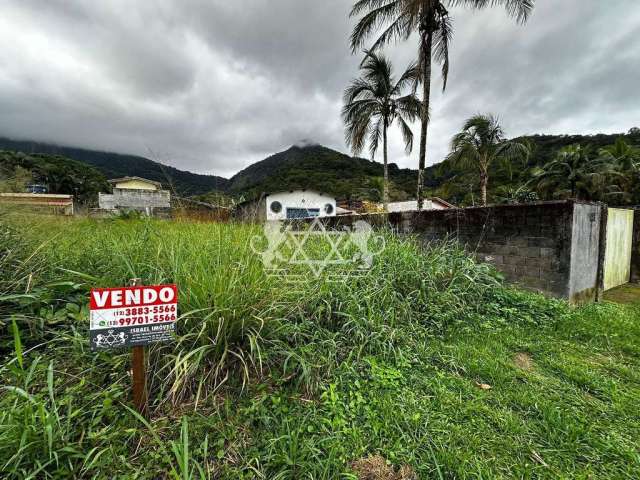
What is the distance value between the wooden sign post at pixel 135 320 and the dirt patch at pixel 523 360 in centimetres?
225

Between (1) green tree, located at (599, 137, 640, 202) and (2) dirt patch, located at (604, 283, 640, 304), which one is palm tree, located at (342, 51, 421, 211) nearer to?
(2) dirt patch, located at (604, 283, 640, 304)

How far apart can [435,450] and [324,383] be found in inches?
24.4

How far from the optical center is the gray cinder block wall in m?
2.86

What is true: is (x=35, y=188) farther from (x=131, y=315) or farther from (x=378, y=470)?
(x=378, y=470)

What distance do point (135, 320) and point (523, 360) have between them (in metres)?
2.49

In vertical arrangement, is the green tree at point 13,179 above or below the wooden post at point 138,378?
above

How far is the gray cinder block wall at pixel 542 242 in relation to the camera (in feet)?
9.39

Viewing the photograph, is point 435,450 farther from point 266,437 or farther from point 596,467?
point 266,437

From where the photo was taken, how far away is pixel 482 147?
13.2m

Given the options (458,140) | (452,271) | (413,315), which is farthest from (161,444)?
(458,140)

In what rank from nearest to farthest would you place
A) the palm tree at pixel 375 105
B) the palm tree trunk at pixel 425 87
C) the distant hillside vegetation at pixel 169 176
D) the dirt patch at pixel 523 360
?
the dirt patch at pixel 523 360, the distant hillside vegetation at pixel 169 176, the palm tree trunk at pixel 425 87, the palm tree at pixel 375 105

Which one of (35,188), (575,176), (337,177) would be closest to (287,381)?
(35,188)

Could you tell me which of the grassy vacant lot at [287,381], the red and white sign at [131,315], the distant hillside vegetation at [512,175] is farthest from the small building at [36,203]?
the distant hillside vegetation at [512,175]

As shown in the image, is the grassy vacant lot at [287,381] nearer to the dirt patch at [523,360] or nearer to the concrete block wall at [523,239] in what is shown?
the dirt patch at [523,360]
